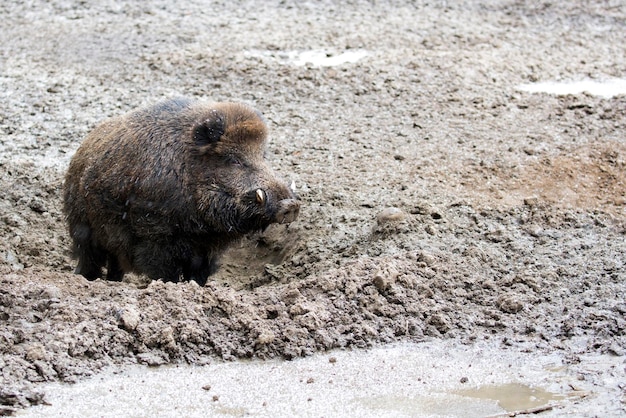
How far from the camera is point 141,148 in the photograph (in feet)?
23.4

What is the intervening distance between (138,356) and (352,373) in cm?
130

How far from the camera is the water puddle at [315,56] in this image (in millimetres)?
11562

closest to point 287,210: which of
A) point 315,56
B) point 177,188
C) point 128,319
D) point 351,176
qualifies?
point 177,188

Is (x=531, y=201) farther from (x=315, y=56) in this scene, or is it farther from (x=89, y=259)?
(x=315, y=56)

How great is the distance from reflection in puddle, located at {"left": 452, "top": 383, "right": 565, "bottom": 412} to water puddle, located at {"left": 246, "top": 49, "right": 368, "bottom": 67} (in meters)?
6.60

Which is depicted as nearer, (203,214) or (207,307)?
(207,307)

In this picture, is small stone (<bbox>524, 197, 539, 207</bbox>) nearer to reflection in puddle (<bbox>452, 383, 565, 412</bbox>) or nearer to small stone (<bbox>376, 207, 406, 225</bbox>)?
small stone (<bbox>376, 207, 406, 225</bbox>)

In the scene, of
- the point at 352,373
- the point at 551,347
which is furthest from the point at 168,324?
the point at 551,347

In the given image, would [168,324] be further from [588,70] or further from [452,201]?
[588,70]

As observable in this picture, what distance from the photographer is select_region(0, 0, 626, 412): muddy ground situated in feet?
20.0

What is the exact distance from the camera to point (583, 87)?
1103 cm

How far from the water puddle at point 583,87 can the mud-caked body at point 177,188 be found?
15.4 ft

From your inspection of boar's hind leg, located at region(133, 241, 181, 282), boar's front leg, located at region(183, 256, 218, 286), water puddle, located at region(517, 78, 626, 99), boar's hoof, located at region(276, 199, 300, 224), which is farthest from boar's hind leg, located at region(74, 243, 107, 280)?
water puddle, located at region(517, 78, 626, 99)

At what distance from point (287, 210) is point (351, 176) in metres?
2.03
